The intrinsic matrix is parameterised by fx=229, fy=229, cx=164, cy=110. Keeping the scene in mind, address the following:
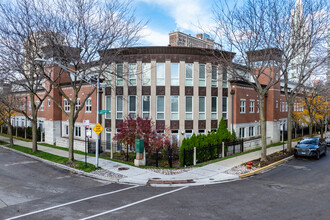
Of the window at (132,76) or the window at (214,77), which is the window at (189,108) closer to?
the window at (214,77)

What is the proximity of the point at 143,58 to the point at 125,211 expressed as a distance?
16528 mm

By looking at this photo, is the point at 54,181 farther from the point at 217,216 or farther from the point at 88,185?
the point at 217,216

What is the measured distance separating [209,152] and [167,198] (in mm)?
9030

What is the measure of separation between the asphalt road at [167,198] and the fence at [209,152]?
4.69 metres

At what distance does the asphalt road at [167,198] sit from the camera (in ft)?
25.3

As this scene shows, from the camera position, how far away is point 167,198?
9.35 m

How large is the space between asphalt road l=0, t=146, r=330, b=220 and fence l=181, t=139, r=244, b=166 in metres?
4.69

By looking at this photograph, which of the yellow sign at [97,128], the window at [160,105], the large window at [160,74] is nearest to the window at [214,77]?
the large window at [160,74]

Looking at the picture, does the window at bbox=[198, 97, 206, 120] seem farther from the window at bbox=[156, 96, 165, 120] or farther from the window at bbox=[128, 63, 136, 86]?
the window at bbox=[128, 63, 136, 86]

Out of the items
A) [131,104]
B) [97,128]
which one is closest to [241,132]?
[131,104]

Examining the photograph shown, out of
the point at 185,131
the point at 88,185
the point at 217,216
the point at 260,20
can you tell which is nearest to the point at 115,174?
the point at 88,185

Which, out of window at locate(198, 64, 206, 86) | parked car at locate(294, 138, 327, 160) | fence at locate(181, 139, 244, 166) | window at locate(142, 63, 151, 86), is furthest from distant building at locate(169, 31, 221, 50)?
parked car at locate(294, 138, 327, 160)

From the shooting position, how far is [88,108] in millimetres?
25719

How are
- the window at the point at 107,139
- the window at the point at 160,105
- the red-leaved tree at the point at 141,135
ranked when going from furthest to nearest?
the window at the point at 107,139 → the window at the point at 160,105 → the red-leaved tree at the point at 141,135
